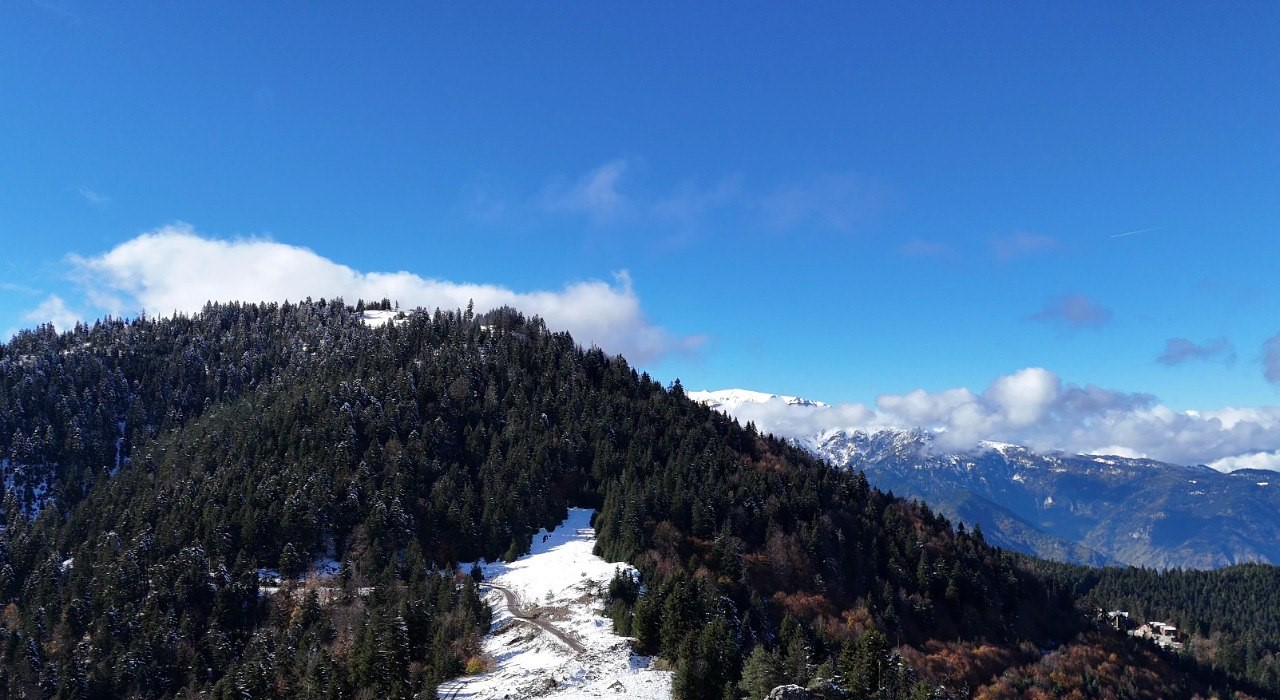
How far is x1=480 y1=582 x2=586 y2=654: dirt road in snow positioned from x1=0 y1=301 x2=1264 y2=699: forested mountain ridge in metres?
5.69

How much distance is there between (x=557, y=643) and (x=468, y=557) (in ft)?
173

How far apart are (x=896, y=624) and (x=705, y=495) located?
38.5m

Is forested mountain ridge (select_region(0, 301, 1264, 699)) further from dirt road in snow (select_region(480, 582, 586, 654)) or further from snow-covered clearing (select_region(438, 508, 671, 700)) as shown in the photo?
dirt road in snow (select_region(480, 582, 586, 654))

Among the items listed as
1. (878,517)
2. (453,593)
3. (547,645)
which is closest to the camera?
(547,645)

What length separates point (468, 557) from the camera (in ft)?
401

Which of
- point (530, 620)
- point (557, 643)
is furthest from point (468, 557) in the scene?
point (557, 643)

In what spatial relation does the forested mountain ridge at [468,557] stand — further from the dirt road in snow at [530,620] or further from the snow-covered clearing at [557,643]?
the dirt road in snow at [530,620]

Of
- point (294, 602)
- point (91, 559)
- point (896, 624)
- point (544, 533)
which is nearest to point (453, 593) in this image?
point (294, 602)

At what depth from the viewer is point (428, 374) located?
616ft

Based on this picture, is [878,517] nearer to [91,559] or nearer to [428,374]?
[428,374]

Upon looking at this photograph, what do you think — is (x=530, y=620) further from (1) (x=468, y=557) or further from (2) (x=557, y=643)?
(1) (x=468, y=557)

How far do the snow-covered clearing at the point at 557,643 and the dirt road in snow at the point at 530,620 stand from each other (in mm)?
473

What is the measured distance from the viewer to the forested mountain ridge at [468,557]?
74438 millimetres

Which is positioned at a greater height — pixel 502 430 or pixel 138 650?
pixel 502 430
